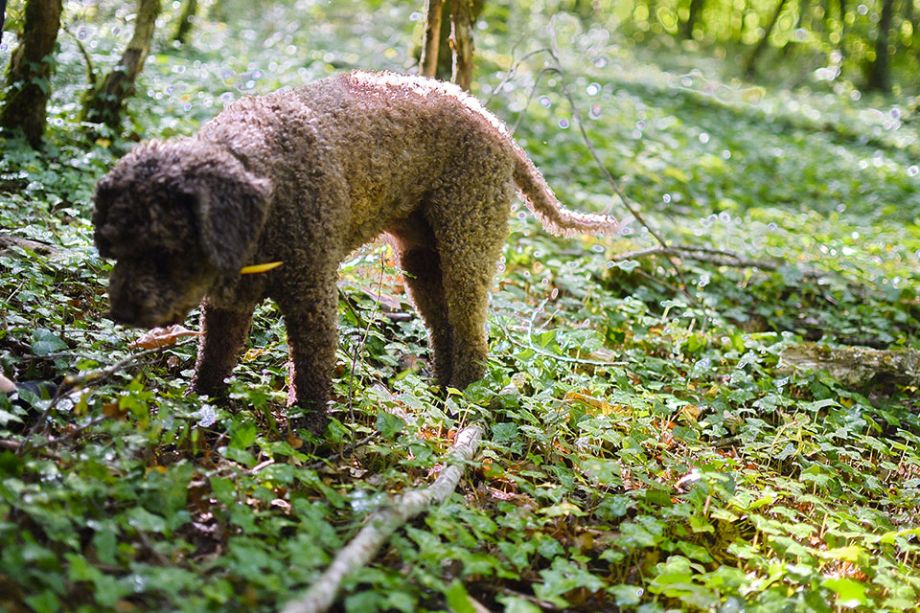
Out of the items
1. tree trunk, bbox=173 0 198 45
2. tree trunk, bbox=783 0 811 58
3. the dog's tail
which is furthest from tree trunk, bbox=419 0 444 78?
tree trunk, bbox=783 0 811 58

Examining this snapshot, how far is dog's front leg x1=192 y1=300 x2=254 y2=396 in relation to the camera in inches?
148

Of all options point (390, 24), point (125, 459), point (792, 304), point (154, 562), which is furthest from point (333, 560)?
point (390, 24)

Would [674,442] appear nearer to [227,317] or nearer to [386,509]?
[386,509]

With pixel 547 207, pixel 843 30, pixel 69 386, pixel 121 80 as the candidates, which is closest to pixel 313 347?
pixel 69 386

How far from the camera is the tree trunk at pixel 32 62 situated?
5.75m

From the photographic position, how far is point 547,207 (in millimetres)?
4852

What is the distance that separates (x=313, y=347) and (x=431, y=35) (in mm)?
3637

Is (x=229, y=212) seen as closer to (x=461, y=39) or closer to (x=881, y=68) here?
(x=461, y=39)

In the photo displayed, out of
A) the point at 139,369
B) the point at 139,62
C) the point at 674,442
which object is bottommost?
the point at 674,442

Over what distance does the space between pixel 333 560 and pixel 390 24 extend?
47.8 ft

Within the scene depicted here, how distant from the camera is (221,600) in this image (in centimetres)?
224

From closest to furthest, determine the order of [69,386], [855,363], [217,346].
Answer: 1. [69,386]
2. [217,346]
3. [855,363]

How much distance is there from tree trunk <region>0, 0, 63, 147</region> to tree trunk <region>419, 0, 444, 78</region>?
265 cm

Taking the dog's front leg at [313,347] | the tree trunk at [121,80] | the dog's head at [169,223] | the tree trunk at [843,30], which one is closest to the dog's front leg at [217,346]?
the dog's front leg at [313,347]
